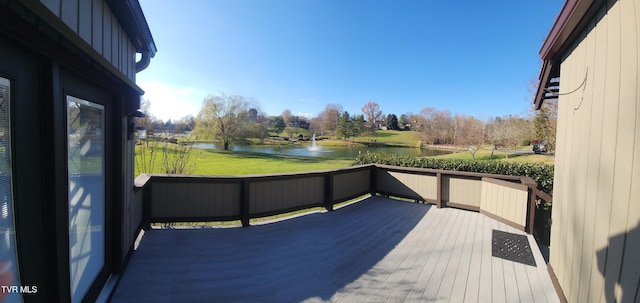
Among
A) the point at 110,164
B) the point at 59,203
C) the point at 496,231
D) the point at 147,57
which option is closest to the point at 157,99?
the point at 147,57

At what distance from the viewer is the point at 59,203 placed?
4.93ft

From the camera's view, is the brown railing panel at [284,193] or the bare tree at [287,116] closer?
the brown railing panel at [284,193]

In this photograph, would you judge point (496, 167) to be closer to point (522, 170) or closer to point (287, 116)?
point (522, 170)

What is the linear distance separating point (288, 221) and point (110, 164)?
9.38 ft

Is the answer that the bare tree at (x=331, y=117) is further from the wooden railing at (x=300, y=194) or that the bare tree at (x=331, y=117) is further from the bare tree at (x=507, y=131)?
the wooden railing at (x=300, y=194)

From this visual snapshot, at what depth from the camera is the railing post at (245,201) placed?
14.2 feet

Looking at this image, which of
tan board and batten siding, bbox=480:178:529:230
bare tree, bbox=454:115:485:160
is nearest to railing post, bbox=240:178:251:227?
tan board and batten siding, bbox=480:178:529:230

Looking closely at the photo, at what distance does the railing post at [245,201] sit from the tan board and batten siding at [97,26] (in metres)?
2.32

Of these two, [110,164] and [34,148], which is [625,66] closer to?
[34,148]

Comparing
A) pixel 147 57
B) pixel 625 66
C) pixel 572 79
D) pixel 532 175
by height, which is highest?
pixel 147 57

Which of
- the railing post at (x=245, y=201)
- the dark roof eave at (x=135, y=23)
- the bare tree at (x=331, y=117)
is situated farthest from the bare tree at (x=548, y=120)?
the bare tree at (x=331, y=117)

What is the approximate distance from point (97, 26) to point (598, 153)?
4.03 metres

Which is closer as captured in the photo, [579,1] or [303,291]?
[579,1]

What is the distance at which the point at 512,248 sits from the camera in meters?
3.74
